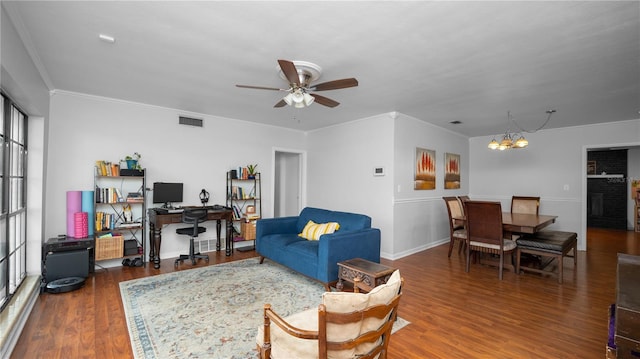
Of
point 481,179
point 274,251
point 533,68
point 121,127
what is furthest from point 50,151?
point 481,179

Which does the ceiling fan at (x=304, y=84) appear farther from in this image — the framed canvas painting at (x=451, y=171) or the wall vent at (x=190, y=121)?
the framed canvas painting at (x=451, y=171)

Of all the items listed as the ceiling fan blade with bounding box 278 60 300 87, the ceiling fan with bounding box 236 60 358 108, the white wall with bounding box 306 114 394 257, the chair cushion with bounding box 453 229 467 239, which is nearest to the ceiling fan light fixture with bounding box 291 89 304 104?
the ceiling fan with bounding box 236 60 358 108

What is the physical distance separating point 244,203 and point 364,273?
11.8ft

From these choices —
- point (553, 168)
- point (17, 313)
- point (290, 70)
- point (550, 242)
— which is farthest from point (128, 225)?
point (553, 168)

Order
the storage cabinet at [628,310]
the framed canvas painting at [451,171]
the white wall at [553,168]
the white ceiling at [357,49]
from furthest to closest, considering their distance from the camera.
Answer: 1. the framed canvas painting at [451,171]
2. the white wall at [553,168]
3. the white ceiling at [357,49]
4. the storage cabinet at [628,310]

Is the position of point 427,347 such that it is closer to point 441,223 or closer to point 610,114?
point 441,223

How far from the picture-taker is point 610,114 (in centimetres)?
479

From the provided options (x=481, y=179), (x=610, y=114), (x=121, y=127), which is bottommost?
(x=481, y=179)

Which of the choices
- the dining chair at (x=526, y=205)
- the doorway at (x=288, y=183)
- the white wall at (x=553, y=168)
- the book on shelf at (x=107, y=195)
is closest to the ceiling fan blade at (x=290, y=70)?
the book on shelf at (x=107, y=195)

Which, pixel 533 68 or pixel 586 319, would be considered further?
pixel 533 68

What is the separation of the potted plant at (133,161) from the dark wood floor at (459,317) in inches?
59.3

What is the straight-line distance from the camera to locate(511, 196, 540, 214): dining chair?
5277mm

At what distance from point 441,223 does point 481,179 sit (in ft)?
6.23

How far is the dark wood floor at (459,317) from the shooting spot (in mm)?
2213
